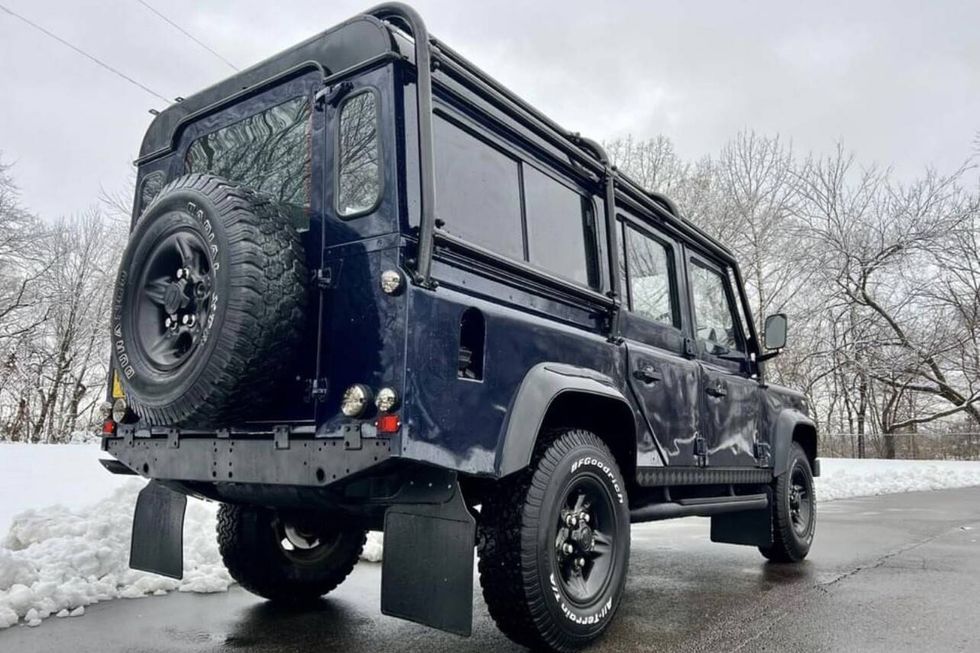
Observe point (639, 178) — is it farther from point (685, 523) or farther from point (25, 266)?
point (25, 266)

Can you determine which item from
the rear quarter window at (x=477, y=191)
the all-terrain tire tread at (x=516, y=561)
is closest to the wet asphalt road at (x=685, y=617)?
the all-terrain tire tread at (x=516, y=561)

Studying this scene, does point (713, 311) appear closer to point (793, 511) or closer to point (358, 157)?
point (793, 511)

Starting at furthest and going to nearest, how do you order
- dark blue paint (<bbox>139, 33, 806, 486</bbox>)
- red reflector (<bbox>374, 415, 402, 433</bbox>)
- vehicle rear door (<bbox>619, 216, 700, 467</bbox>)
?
vehicle rear door (<bbox>619, 216, 700, 467</bbox>)
dark blue paint (<bbox>139, 33, 806, 486</bbox>)
red reflector (<bbox>374, 415, 402, 433</bbox>)

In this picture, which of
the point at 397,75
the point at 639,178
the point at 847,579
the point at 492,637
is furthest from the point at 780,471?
the point at 639,178

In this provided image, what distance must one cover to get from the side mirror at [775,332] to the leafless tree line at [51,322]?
2383 centimetres

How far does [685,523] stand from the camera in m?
9.21

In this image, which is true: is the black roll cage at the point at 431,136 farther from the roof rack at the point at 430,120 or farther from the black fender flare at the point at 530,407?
the black fender flare at the point at 530,407

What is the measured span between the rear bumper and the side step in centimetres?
206

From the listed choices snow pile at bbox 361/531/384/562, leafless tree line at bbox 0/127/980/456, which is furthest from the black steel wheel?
leafless tree line at bbox 0/127/980/456

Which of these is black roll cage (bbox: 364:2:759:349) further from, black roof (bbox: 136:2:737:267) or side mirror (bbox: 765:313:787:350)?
side mirror (bbox: 765:313:787:350)

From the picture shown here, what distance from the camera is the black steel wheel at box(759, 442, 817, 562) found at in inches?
231

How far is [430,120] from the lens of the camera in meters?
3.02

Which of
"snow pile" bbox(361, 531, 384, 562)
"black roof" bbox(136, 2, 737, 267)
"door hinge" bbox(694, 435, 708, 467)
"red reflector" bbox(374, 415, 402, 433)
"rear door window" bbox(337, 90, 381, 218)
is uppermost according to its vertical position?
"black roof" bbox(136, 2, 737, 267)

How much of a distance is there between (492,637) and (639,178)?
25.1 m
